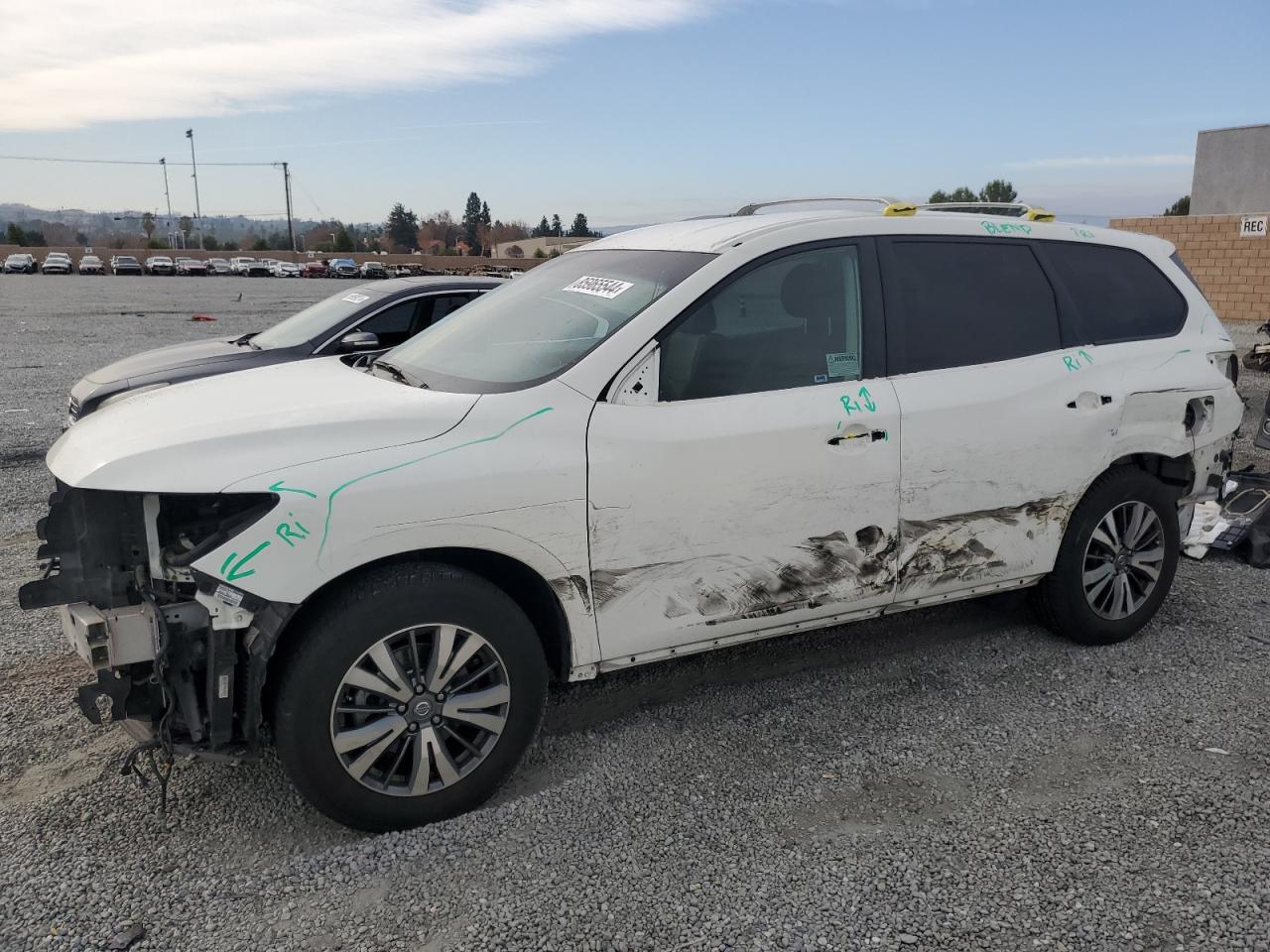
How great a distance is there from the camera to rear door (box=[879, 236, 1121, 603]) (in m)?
3.87

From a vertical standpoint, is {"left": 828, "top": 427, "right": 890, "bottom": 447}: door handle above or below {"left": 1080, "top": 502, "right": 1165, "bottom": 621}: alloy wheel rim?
above

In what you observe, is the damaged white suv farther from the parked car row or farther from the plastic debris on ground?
the parked car row

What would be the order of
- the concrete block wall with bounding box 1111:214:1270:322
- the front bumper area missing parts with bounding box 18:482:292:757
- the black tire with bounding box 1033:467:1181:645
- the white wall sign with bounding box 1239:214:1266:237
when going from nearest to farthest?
the front bumper area missing parts with bounding box 18:482:292:757
the black tire with bounding box 1033:467:1181:645
the white wall sign with bounding box 1239:214:1266:237
the concrete block wall with bounding box 1111:214:1270:322

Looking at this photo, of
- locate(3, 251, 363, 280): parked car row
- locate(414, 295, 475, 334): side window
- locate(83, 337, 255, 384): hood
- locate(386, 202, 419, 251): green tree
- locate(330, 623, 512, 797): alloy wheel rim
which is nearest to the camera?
locate(330, 623, 512, 797): alloy wheel rim

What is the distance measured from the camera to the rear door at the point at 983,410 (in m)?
3.87

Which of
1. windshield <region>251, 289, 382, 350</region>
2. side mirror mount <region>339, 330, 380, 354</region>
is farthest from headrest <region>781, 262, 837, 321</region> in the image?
windshield <region>251, 289, 382, 350</region>

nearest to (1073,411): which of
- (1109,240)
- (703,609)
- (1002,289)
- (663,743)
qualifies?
(1002,289)

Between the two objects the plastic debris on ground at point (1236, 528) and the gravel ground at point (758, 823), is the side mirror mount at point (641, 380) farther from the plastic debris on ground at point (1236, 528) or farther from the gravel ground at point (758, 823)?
the plastic debris on ground at point (1236, 528)

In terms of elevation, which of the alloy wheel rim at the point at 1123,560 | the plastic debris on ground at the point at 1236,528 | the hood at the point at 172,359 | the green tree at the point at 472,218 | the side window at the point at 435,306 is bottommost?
the plastic debris on ground at the point at 1236,528

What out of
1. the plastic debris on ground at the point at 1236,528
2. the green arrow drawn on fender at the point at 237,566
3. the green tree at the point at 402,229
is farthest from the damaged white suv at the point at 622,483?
the green tree at the point at 402,229

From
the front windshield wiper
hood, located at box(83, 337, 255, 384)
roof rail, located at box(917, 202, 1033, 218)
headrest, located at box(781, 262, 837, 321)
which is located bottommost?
hood, located at box(83, 337, 255, 384)

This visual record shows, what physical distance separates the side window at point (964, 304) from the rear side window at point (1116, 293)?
17 centimetres

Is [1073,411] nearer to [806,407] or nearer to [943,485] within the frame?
[943,485]

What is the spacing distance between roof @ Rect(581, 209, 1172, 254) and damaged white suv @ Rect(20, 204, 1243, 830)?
0.8 inches
